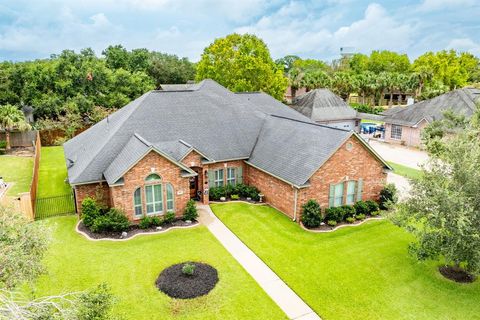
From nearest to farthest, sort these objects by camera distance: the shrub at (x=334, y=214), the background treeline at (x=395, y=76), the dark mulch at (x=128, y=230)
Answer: the dark mulch at (x=128, y=230)
the shrub at (x=334, y=214)
the background treeline at (x=395, y=76)

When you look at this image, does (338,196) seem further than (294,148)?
No

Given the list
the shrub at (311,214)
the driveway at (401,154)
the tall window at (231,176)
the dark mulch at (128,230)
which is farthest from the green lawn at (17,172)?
the driveway at (401,154)

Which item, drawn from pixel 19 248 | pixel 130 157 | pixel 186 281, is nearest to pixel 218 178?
pixel 130 157

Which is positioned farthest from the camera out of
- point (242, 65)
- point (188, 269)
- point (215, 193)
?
point (242, 65)

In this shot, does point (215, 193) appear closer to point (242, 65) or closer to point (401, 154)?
point (401, 154)

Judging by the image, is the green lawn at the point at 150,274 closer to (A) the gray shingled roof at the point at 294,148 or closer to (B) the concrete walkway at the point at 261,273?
(B) the concrete walkway at the point at 261,273

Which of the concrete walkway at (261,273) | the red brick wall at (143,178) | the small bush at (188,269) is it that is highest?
the red brick wall at (143,178)
